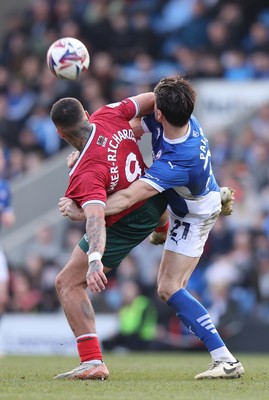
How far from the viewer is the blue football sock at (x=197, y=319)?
26.3 ft

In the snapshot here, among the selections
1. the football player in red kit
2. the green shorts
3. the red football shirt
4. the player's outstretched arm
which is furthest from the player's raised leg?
the player's outstretched arm

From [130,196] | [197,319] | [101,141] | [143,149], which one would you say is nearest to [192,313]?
[197,319]

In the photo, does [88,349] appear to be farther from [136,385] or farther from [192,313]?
[192,313]

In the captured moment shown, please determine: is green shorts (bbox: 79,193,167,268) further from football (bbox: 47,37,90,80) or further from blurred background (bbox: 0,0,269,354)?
blurred background (bbox: 0,0,269,354)

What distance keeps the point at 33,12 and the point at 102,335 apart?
365 inches

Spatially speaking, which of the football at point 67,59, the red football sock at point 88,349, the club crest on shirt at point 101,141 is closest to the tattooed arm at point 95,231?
the club crest on shirt at point 101,141

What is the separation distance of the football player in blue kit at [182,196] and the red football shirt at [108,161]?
16 centimetres

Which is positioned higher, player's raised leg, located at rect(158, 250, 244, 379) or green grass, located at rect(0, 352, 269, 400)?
player's raised leg, located at rect(158, 250, 244, 379)

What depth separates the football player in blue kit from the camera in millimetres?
7836

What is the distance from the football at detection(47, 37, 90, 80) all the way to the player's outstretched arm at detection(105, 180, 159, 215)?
1.44m

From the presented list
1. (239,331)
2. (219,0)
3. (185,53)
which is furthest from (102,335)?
(219,0)

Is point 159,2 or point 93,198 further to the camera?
point 159,2

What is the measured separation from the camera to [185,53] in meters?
18.1

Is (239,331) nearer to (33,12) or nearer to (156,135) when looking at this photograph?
(156,135)
